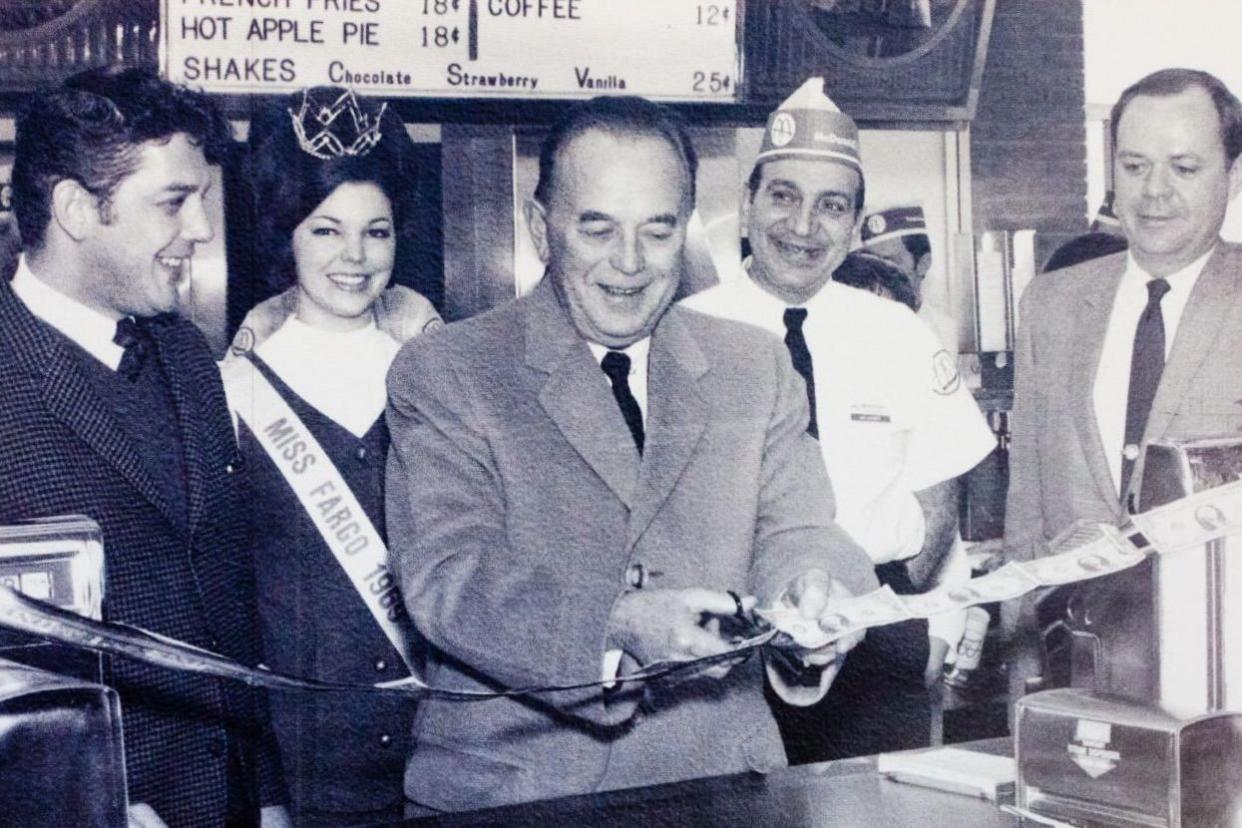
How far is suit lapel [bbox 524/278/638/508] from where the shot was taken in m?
1.67

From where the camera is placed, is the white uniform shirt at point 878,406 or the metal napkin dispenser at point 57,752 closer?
the metal napkin dispenser at point 57,752

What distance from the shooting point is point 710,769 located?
1.69m

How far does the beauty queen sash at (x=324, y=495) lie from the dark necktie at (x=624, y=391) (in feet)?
1.20

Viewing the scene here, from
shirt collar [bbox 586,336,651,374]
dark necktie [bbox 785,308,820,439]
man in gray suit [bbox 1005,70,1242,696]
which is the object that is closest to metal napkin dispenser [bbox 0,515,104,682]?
shirt collar [bbox 586,336,651,374]

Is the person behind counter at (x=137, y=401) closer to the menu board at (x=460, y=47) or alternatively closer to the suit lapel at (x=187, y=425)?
the suit lapel at (x=187, y=425)

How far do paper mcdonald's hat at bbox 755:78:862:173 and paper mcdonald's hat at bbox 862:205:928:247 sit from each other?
3.1 inches

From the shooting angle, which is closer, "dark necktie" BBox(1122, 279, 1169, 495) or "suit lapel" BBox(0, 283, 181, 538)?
"suit lapel" BBox(0, 283, 181, 538)

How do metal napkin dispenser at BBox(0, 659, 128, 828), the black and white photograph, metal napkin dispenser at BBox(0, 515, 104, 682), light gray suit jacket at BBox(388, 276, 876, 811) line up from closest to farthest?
metal napkin dispenser at BBox(0, 659, 128, 828) < metal napkin dispenser at BBox(0, 515, 104, 682) < the black and white photograph < light gray suit jacket at BBox(388, 276, 876, 811)

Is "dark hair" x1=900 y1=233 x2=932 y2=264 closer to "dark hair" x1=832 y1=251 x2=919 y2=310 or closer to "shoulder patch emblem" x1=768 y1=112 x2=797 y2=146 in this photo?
"dark hair" x1=832 y1=251 x2=919 y2=310

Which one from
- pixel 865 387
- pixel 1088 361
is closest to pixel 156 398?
pixel 865 387

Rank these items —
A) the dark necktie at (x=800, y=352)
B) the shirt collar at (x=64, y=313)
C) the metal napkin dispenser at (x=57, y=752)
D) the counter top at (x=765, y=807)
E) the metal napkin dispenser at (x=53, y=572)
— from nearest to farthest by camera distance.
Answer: the metal napkin dispenser at (x=57, y=752) → the metal napkin dispenser at (x=53, y=572) → the counter top at (x=765, y=807) → the shirt collar at (x=64, y=313) → the dark necktie at (x=800, y=352)

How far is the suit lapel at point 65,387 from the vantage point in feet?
4.80

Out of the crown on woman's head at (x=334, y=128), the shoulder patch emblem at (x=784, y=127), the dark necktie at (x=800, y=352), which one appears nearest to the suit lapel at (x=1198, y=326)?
the dark necktie at (x=800, y=352)

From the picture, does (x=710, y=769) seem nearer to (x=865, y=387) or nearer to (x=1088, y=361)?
(x=865, y=387)
